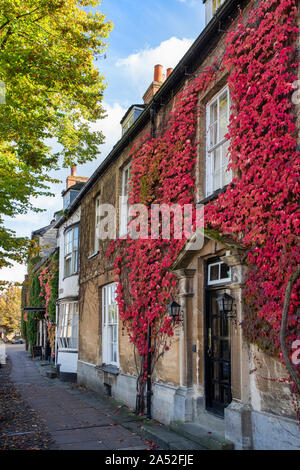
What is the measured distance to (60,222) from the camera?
21094 millimetres

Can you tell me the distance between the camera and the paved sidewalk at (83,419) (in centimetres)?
734

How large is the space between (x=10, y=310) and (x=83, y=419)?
6141 centimetres

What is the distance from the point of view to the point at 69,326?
18156 millimetres

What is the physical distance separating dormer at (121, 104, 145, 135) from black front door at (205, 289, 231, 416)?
8.00 m

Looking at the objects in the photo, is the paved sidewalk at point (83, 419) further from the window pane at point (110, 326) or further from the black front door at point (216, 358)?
the black front door at point (216, 358)

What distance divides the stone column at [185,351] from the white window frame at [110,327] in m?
4.55

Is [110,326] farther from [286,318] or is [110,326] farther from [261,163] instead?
[286,318]

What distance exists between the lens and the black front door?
7031 millimetres

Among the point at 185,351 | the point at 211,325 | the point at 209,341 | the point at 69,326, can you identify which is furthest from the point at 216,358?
the point at 69,326

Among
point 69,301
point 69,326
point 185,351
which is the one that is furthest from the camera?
point 69,326

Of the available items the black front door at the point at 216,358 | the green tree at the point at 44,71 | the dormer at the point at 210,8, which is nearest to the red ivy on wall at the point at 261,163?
the black front door at the point at 216,358

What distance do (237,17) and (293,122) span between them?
112 inches
